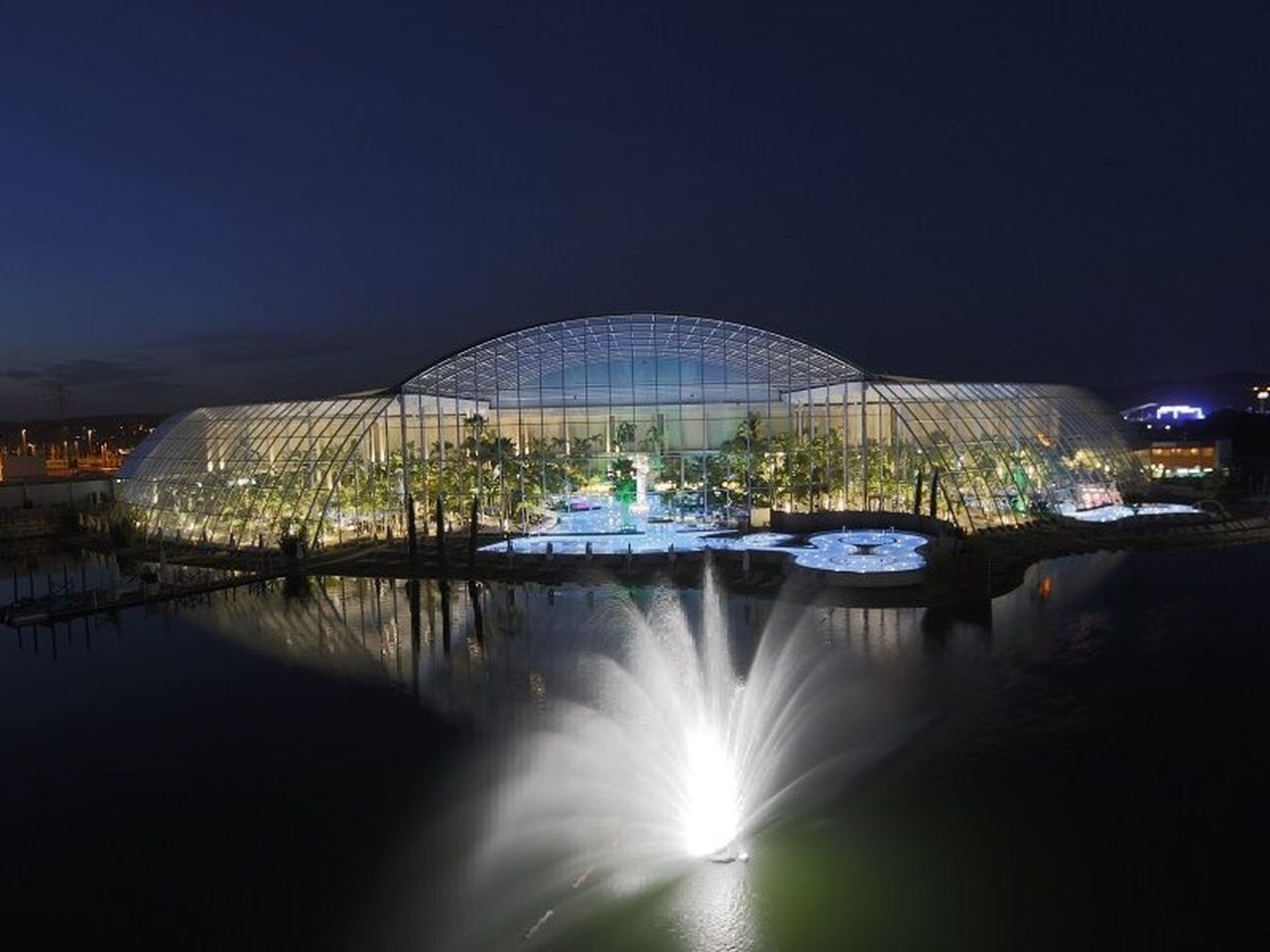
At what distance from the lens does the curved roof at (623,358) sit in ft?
113

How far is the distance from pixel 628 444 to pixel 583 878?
27.3 metres

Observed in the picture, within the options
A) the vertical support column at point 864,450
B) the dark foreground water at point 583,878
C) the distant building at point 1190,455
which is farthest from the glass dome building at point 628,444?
the distant building at point 1190,455

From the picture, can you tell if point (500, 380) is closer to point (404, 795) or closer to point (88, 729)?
point (88, 729)

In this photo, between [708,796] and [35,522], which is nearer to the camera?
[708,796]

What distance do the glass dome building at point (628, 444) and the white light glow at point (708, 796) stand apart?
2119 centimetres

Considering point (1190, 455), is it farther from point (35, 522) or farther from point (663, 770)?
point (35, 522)

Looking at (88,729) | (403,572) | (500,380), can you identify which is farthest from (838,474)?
(88,729)

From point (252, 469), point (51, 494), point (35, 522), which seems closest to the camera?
point (252, 469)

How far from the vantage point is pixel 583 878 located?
31.5 feet

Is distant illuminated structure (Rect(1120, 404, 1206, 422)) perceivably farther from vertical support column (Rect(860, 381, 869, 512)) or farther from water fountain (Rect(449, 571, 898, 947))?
water fountain (Rect(449, 571, 898, 947))

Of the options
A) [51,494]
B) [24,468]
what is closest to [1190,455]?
[51,494]

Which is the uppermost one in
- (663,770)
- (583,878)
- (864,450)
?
(864,450)

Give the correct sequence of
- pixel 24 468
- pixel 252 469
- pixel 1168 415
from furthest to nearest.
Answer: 1. pixel 1168 415
2. pixel 24 468
3. pixel 252 469

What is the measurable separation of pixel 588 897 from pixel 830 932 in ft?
8.36
